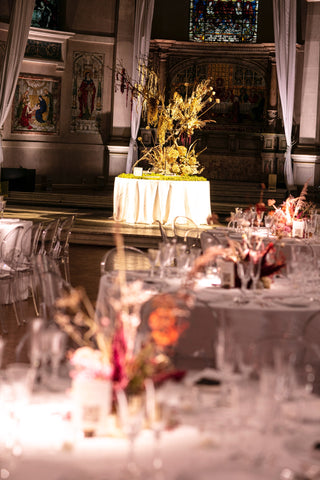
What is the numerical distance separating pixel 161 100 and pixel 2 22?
639 centimetres

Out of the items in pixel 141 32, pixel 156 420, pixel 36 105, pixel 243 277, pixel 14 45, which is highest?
pixel 141 32

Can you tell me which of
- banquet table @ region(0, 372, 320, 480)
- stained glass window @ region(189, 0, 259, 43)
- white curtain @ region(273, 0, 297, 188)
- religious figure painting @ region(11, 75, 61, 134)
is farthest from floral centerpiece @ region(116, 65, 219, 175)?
banquet table @ region(0, 372, 320, 480)

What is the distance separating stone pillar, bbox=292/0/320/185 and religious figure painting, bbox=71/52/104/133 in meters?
5.01

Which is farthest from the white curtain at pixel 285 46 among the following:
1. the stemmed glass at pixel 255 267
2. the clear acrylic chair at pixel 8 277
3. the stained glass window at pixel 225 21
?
the stemmed glass at pixel 255 267

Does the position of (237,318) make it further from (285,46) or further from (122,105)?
(122,105)

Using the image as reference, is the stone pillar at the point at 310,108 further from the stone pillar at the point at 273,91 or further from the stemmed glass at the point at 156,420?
the stemmed glass at the point at 156,420

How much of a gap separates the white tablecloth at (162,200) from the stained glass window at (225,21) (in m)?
8.44

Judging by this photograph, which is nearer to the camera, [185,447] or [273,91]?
[185,447]

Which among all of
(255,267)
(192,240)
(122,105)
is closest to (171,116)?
(192,240)

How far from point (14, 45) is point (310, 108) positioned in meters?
6.75

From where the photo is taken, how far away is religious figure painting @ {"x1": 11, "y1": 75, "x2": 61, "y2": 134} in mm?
18109

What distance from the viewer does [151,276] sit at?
5.15 meters

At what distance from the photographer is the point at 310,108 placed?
55.6ft

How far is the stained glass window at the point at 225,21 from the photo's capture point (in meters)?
19.9
